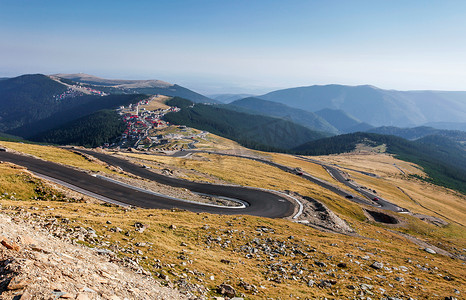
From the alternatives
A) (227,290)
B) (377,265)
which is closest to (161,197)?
(227,290)

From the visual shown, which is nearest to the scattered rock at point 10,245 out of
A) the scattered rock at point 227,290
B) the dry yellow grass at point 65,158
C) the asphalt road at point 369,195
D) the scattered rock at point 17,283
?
the scattered rock at point 17,283

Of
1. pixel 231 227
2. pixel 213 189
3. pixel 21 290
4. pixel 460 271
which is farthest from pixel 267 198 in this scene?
pixel 21 290

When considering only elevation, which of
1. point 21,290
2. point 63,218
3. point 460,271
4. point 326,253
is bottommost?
point 460,271

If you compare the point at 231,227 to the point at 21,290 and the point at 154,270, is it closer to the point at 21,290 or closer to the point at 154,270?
the point at 154,270

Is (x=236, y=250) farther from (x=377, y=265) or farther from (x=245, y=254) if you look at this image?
(x=377, y=265)

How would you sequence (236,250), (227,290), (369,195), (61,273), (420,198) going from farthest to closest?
(420,198) → (369,195) → (236,250) → (227,290) → (61,273)

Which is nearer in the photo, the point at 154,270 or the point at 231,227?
the point at 154,270
